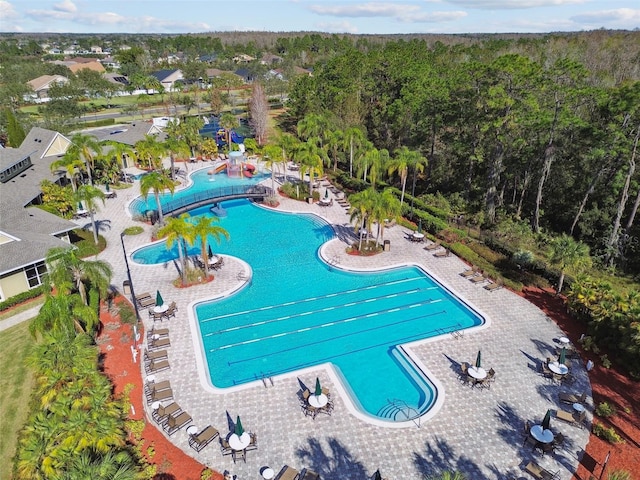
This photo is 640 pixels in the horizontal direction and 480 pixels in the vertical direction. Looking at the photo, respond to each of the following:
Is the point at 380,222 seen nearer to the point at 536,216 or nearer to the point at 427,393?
the point at 427,393

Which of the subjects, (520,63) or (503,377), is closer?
(503,377)

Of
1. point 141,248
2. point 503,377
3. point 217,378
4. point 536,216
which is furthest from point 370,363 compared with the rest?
point 536,216

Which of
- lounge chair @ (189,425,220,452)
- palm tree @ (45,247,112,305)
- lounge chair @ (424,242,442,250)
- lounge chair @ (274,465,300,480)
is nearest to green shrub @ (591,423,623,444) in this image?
lounge chair @ (274,465,300,480)

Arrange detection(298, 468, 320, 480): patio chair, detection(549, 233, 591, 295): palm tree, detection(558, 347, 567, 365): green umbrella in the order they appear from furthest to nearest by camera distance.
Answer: detection(549, 233, 591, 295): palm tree, detection(558, 347, 567, 365): green umbrella, detection(298, 468, 320, 480): patio chair

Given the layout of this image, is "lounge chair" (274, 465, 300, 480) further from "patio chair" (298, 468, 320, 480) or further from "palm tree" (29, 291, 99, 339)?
"palm tree" (29, 291, 99, 339)

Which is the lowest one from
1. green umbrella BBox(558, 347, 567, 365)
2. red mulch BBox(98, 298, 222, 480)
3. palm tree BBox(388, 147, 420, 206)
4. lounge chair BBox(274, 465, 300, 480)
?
red mulch BBox(98, 298, 222, 480)

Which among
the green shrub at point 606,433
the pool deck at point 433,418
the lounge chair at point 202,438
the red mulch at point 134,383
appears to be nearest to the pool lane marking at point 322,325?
the pool deck at point 433,418

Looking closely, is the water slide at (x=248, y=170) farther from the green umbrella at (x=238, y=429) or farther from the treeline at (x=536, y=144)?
the green umbrella at (x=238, y=429)
